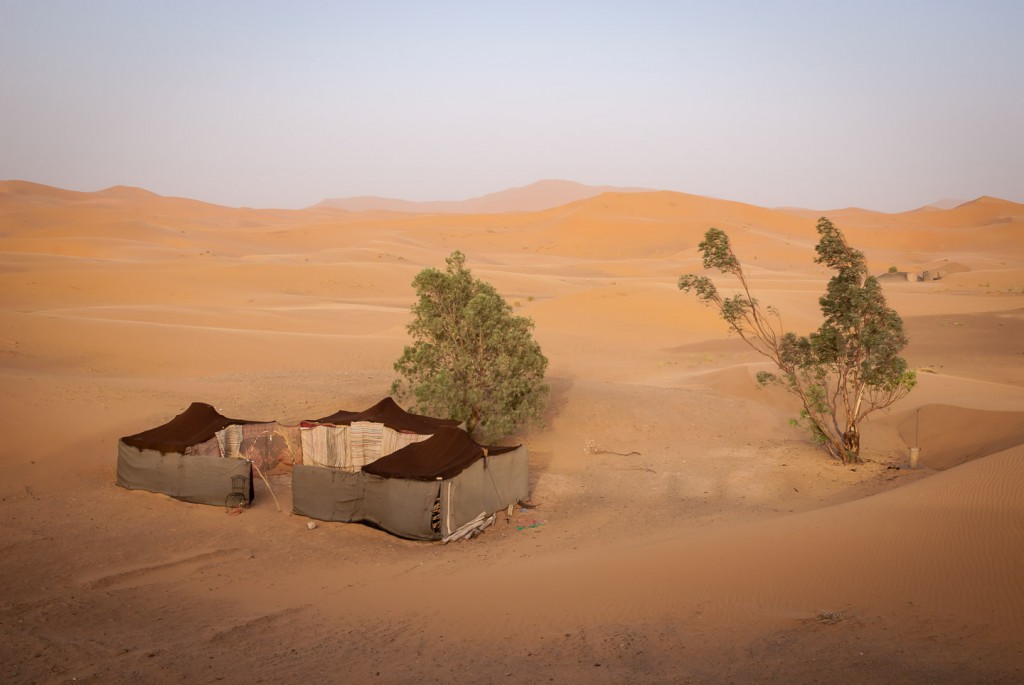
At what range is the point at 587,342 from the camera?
108 ft

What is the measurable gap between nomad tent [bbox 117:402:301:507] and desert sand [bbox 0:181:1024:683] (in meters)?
0.36

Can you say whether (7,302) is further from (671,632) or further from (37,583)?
(671,632)

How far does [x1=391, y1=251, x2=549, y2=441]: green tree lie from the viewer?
1769 centimetres

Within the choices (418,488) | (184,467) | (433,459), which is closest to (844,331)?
(433,459)

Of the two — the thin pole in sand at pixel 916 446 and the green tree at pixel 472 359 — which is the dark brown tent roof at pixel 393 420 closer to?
the green tree at pixel 472 359

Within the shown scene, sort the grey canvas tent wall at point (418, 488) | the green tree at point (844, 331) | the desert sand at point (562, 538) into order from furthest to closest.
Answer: the green tree at point (844, 331) < the grey canvas tent wall at point (418, 488) < the desert sand at point (562, 538)

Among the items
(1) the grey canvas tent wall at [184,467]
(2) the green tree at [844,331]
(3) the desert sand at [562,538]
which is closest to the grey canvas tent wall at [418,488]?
(3) the desert sand at [562,538]

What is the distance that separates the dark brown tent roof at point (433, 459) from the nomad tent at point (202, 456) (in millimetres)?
2546

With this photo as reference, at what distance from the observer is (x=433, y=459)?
522 inches

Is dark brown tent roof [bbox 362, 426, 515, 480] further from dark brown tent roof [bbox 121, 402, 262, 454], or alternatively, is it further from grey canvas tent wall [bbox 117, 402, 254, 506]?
dark brown tent roof [bbox 121, 402, 262, 454]

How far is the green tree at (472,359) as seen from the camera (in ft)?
58.0

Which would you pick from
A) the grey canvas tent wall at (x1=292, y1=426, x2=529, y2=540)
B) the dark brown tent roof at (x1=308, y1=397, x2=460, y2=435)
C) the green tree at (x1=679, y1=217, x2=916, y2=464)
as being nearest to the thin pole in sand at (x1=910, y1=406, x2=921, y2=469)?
the green tree at (x1=679, y1=217, x2=916, y2=464)

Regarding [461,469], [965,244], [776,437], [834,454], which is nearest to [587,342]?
[776,437]

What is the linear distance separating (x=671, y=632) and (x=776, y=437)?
1216 cm
